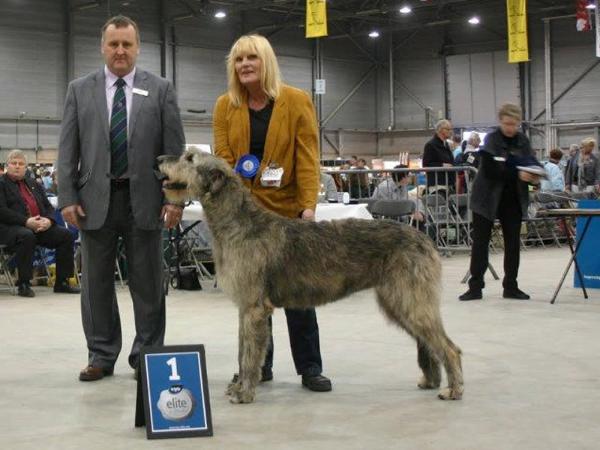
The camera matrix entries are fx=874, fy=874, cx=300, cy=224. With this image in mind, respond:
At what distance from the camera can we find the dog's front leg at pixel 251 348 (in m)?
4.01

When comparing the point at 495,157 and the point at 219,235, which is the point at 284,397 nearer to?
the point at 219,235

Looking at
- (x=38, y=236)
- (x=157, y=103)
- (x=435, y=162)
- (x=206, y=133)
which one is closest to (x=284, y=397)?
(x=157, y=103)

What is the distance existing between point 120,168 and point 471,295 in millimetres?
4223

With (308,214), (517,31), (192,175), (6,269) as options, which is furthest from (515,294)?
(517,31)

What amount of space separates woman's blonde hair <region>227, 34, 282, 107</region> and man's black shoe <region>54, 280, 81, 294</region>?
511cm

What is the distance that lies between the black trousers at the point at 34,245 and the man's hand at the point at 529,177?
4.50 m

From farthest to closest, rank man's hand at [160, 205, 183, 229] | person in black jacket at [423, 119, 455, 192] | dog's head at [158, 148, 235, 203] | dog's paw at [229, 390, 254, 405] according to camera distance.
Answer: person in black jacket at [423, 119, 455, 192] → man's hand at [160, 205, 183, 229] → dog's paw at [229, 390, 254, 405] → dog's head at [158, 148, 235, 203]

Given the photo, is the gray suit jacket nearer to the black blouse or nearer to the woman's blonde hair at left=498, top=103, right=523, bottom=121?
the black blouse

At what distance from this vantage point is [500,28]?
87.5 feet

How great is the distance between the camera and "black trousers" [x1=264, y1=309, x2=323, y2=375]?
4445 mm

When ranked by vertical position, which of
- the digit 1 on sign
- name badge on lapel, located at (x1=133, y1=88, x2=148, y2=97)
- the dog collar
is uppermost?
name badge on lapel, located at (x1=133, y1=88, x2=148, y2=97)

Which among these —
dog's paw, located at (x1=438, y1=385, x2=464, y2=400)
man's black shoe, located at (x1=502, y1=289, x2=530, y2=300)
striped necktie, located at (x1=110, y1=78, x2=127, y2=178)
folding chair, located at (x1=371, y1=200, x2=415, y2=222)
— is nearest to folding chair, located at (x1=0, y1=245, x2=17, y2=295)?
folding chair, located at (x1=371, y1=200, x2=415, y2=222)

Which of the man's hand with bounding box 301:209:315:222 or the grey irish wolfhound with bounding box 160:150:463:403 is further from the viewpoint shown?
the man's hand with bounding box 301:209:315:222

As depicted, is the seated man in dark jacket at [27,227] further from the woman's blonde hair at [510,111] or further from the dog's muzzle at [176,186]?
the dog's muzzle at [176,186]
